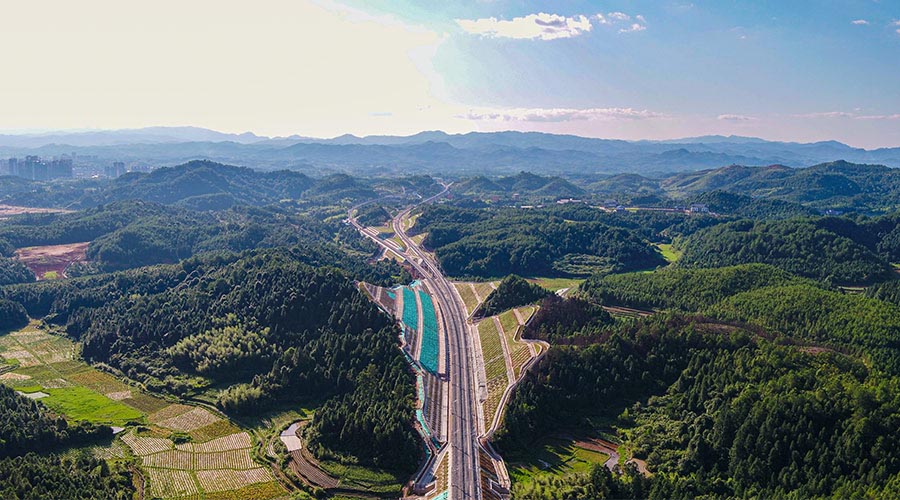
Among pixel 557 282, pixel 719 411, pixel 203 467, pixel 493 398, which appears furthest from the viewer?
pixel 557 282

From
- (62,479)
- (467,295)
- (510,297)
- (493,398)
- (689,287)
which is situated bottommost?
(62,479)

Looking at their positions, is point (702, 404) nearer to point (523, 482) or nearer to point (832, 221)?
point (523, 482)

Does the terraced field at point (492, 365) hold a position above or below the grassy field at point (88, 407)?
above

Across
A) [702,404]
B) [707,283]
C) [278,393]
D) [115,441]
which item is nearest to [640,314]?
[707,283]

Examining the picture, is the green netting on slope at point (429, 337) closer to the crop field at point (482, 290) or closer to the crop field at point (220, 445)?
the crop field at point (482, 290)

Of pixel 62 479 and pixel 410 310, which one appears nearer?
pixel 62 479

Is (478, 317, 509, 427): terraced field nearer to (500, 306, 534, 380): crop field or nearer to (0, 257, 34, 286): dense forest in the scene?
(500, 306, 534, 380): crop field

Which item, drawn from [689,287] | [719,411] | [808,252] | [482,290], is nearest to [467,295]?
[482,290]

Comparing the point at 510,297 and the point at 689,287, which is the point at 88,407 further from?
the point at 689,287

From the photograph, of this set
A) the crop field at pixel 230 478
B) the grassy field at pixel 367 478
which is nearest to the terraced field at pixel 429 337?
the grassy field at pixel 367 478
